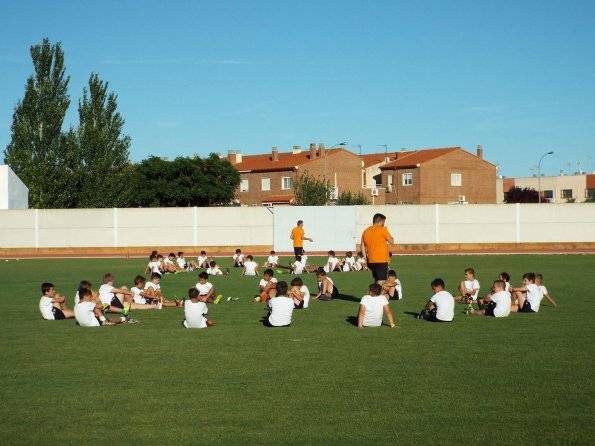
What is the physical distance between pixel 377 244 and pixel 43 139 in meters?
53.0

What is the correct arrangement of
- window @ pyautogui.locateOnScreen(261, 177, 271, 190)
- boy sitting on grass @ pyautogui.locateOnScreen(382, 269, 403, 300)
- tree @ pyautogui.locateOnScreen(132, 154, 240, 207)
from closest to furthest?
1. boy sitting on grass @ pyautogui.locateOnScreen(382, 269, 403, 300)
2. tree @ pyautogui.locateOnScreen(132, 154, 240, 207)
3. window @ pyautogui.locateOnScreen(261, 177, 271, 190)

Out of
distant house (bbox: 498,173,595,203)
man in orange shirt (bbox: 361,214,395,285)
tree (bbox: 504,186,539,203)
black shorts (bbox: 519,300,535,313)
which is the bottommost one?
black shorts (bbox: 519,300,535,313)

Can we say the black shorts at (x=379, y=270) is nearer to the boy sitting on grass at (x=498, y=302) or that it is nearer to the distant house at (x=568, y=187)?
the boy sitting on grass at (x=498, y=302)

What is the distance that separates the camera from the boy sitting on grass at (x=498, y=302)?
18.2 m

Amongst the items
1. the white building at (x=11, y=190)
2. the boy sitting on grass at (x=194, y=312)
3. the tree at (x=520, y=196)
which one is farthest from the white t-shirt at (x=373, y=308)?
the tree at (x=520, y=196)

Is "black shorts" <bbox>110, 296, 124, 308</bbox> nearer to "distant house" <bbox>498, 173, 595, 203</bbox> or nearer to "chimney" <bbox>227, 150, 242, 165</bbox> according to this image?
"chimney" <bbox>227, 150, 242, 165</bbox>

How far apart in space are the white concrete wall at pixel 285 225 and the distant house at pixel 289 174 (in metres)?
52.6

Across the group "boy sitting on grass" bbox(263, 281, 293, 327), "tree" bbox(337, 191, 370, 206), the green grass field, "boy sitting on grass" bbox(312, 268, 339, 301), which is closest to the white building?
"tree" bbox(337, 191, 370, 206)

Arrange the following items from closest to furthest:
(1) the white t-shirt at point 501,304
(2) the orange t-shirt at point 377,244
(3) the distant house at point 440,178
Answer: (1) the white t-shirt at point 501,304, (2) the orange t-shirt at point 377,244, (3) the distant house at point 440,178

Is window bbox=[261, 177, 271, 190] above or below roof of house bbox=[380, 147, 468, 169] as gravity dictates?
below

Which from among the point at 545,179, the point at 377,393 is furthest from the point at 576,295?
the point at 545,179

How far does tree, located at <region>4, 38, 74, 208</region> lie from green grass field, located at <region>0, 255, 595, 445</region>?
1903 inches

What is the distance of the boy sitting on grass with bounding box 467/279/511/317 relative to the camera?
59.6 feet

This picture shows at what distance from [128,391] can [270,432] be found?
282cm
